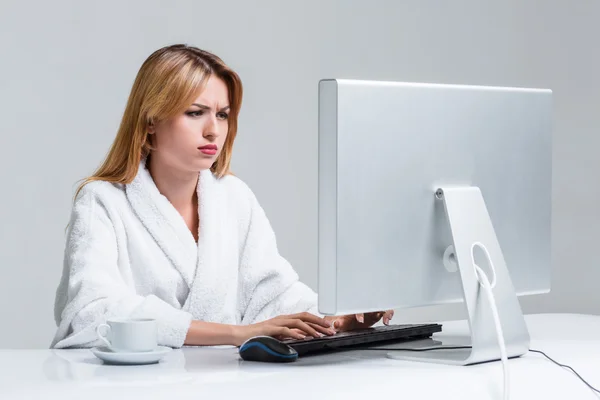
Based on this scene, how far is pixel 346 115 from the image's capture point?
4.37 feet

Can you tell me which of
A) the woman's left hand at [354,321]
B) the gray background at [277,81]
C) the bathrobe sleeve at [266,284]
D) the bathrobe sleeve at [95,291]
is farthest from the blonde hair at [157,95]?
the gray background at [277,81]

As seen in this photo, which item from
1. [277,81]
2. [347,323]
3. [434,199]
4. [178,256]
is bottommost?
[347,323]

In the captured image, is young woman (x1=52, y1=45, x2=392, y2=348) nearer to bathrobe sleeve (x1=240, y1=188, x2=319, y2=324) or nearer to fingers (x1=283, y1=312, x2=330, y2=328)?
bathrobe sleeve (x1=240, y1=188, x2=319, y2=324)

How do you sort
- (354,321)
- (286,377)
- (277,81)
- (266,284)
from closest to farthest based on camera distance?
(286,377), (354,321), (266,284), (277,81)

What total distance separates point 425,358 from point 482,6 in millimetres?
3203

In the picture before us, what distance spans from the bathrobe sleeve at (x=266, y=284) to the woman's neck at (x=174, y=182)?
0.62 ft

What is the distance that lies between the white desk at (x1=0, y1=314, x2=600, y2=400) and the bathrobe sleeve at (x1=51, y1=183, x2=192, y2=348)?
0.13 metres

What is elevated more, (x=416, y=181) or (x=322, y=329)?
(x=416, y=181)

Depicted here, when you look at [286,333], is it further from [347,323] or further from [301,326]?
[347,323]

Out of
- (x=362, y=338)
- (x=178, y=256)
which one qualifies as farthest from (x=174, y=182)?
(x=362, y=338)

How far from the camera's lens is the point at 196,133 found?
2092mm

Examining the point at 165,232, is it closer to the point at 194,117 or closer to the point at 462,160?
the point at 194,117

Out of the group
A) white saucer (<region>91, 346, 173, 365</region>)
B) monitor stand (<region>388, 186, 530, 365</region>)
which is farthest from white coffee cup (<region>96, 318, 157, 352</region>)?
monitor stand (<region>388, 186, 530, 365</region>)

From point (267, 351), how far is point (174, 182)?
0.87 m
